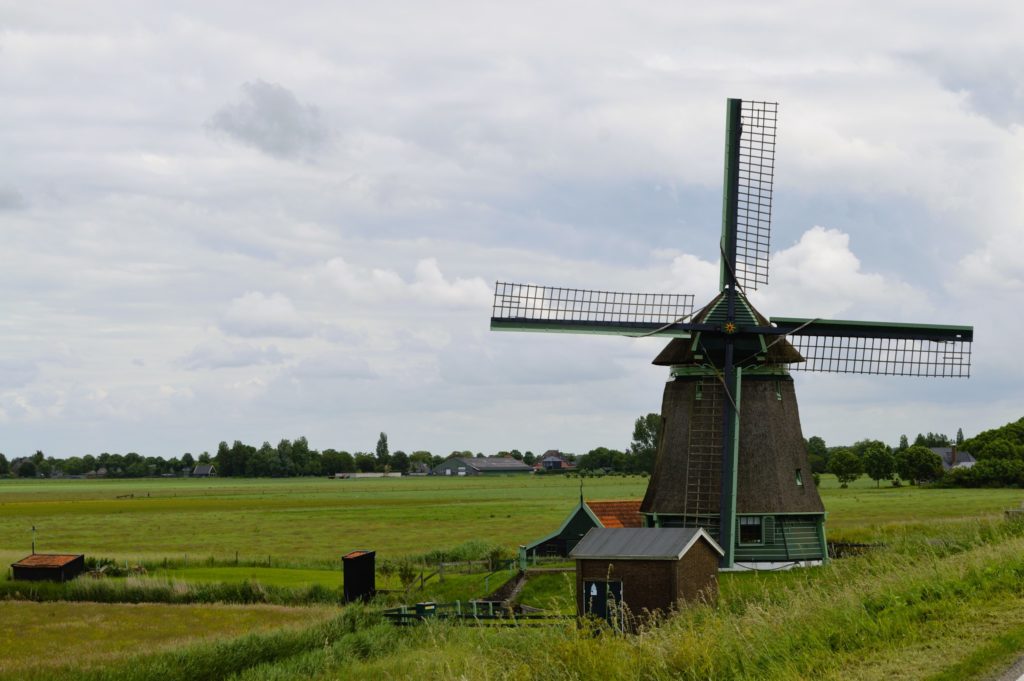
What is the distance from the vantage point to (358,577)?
3428 centimetres

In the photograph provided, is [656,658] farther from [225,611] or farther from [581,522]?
[581,522]

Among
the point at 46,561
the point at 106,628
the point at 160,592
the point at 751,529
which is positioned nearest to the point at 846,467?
the point at 751,529

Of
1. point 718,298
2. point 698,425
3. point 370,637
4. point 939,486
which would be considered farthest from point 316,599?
point 939,486

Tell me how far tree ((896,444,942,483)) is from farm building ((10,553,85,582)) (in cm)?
8808

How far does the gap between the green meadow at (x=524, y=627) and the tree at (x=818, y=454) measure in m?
82.3

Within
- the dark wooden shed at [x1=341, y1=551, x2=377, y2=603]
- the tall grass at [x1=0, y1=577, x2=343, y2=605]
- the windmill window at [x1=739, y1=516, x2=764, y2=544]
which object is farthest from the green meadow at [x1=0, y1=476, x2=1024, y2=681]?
the windmill window at [x1=739, y1=516, x2=764, y2=544]

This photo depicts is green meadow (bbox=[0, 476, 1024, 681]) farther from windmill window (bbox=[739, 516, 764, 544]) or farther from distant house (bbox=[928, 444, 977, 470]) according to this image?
distant house (bbox=[928, 444, 977, 470])

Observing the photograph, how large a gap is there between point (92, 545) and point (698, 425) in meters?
39.3

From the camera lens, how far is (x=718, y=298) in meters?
34.6

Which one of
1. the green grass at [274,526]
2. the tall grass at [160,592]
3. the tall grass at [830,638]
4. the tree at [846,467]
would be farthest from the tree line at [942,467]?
the tall grass at [830,638]

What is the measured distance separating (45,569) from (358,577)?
13263 mm

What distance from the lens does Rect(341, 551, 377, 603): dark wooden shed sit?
34.1m

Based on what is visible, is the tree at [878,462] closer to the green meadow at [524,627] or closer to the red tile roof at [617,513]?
the green meadow at [524,627]

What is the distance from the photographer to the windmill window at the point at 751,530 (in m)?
33.1
